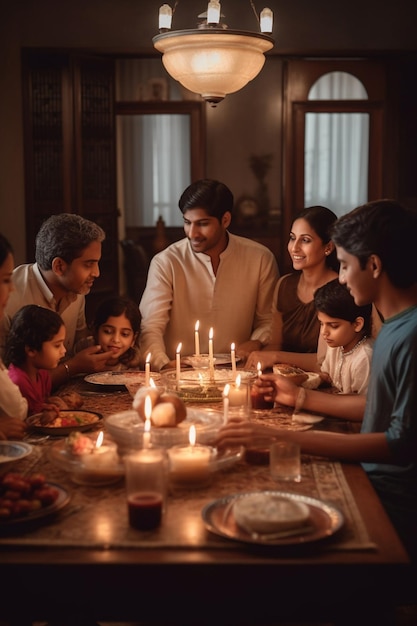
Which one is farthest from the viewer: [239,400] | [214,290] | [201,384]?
[214,290]

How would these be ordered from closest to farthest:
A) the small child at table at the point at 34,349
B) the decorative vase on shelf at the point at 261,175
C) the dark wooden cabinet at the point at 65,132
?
the small child at table at the point at 34,349
the dark wooden cabinet at the point at 65,132
the decorative vase on shelf at the point at 261,175

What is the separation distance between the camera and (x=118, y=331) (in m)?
3.36

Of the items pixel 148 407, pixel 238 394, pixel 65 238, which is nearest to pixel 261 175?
pixel 65 238

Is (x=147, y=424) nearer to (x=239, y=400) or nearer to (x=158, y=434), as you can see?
(x=158, y=434)

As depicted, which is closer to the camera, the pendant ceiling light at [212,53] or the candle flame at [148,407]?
the candle flame at [148,407]

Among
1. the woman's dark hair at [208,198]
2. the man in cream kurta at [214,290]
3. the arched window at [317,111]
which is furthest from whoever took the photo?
the arched window at [317,111]

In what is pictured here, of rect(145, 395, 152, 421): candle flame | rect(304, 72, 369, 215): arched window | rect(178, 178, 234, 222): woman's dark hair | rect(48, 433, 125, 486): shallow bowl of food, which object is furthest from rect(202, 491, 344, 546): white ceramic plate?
rect(304, 72, 369, 215): arched window

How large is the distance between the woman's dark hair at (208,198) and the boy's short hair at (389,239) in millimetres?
1659

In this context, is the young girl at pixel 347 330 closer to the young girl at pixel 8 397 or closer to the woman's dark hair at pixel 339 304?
the woman's dark hair at pixel 339 304

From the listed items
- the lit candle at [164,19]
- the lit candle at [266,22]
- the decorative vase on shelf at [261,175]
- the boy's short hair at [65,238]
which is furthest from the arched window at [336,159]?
the boy's short hair at [65,238]

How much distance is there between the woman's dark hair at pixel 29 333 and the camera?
261 centimetres

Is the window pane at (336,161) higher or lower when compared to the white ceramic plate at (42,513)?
higher

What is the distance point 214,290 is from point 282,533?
2.51 m

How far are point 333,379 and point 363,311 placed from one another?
297 mm
